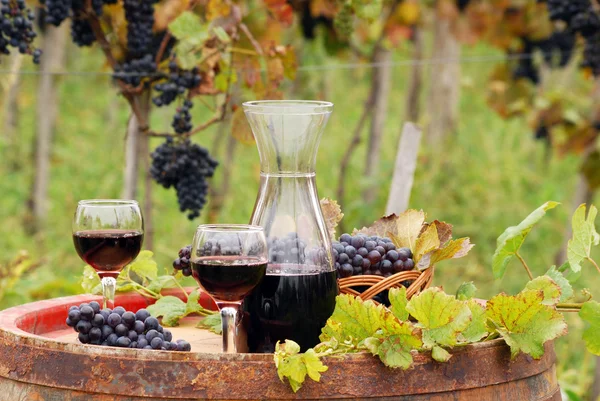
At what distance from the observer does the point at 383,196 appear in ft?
20.3

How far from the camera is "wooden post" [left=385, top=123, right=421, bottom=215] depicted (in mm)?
2865

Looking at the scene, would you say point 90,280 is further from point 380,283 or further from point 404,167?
point 404,167

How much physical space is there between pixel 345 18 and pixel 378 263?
164 cm

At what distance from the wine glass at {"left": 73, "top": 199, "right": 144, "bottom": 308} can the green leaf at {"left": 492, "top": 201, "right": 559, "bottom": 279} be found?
27.4 inches

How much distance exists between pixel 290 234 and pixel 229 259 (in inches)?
7.1

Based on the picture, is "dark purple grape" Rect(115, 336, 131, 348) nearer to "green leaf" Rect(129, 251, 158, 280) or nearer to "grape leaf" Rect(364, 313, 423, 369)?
"grape leaf" Rect(364, 313, 423, 369)

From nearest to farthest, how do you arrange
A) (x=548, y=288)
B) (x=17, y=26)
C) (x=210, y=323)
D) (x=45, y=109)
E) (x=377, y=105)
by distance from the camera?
(x=548, y=288)
(x=210, y=323)
(x=17, y=26)
(x=377, y=105)
(x=45, y=109)

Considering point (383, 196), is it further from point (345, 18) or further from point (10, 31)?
point (10, 31)

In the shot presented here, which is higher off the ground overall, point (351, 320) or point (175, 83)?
point (175, 83)

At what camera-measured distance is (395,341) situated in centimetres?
138

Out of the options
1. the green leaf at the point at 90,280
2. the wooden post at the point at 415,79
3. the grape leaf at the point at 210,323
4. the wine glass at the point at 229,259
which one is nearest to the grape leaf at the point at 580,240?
the wine glass at the point at 229,259

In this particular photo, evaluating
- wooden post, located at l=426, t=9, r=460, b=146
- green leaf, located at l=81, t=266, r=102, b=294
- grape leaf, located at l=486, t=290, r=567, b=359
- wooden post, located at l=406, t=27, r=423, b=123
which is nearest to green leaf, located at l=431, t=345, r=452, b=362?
grape leaf, located at l=486, t=290, r=567, b=359

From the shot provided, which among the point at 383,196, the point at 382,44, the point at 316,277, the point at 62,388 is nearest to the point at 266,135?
the point at 316,277

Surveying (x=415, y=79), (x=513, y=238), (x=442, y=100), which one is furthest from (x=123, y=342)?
(x=442, y=100)
